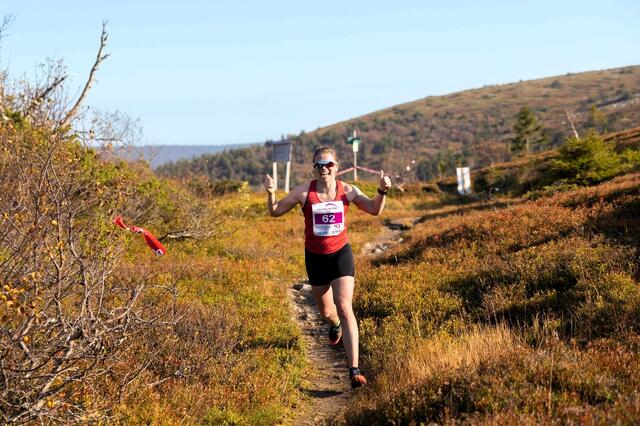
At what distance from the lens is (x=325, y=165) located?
6348 millimetres

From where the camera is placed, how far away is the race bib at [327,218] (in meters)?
6.38

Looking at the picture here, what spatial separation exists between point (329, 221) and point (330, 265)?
51 cm

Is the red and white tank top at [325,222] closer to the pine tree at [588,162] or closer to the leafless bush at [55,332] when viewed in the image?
the leafless bush at [55,332]

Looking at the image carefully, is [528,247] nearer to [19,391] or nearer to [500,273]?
[500,273]

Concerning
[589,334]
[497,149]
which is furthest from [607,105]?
[589,334]

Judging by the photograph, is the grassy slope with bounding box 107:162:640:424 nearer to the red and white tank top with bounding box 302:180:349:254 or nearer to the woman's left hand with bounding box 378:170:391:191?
the red and white tank top with bounding box 302:180:349:254

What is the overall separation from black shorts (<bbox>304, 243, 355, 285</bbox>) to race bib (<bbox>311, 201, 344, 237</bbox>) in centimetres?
25

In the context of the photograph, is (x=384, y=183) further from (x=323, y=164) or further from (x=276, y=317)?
(x=276, y=317)

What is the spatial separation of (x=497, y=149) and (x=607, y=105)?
99.9m

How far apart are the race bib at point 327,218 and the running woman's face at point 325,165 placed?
0.34m

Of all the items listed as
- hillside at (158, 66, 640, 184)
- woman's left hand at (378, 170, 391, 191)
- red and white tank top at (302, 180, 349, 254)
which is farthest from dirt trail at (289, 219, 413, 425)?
hillside at (158, 66, 640, 184)

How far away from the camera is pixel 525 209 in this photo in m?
13.8

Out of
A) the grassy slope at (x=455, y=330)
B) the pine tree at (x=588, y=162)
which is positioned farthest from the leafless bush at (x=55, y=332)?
the pine tree at (x=588, y=162)

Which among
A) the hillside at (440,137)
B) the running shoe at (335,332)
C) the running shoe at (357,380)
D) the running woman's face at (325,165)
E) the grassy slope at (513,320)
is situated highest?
the hillside at (440,137)
